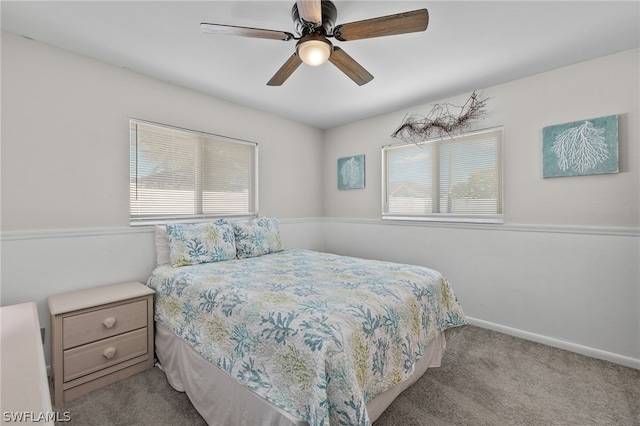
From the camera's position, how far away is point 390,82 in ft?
9.02

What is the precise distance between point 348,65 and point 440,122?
173 centimetres

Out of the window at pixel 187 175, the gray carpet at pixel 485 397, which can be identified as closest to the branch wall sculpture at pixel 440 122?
the window at pixel 187 175

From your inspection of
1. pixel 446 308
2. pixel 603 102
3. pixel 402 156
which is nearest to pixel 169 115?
pixel 402 156

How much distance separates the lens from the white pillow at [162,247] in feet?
8.35

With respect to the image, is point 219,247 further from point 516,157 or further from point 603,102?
point 603,102

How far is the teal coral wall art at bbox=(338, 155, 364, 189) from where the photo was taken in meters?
3.97

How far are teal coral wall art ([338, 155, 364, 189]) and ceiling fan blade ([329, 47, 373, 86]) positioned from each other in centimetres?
187

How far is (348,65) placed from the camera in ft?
6.31

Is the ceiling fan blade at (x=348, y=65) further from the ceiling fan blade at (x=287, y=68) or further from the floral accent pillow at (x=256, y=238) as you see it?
the floral accent pillow at (x=256, y=238)

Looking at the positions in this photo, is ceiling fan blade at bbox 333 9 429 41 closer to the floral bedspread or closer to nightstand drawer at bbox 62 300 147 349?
the floral bedspread

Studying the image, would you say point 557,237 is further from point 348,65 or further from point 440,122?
point 348,65

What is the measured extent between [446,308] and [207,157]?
9.13 ft

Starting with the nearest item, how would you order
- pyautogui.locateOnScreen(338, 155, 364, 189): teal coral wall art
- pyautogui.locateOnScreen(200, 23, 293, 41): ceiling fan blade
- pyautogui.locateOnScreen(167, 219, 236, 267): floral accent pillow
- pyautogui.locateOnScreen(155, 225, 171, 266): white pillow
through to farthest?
pyautogui.locateOnScreen(200, 23, 293, 41): ceiling fan blade < pyautogui.locateOnScreen(167, 219, 236, 267): floral accent pillow < pyautogui.locateOnScreen(155, 225, 171, 266): white pillow < pyautogui.locateOnScreen(338, 155, 364, 189): teal coral wall art

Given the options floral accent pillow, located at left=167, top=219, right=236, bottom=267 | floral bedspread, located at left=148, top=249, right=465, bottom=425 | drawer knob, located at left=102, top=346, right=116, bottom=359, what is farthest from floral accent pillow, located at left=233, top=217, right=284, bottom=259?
drawer knob, located at left=102, top=346, right=116, bottom=359
